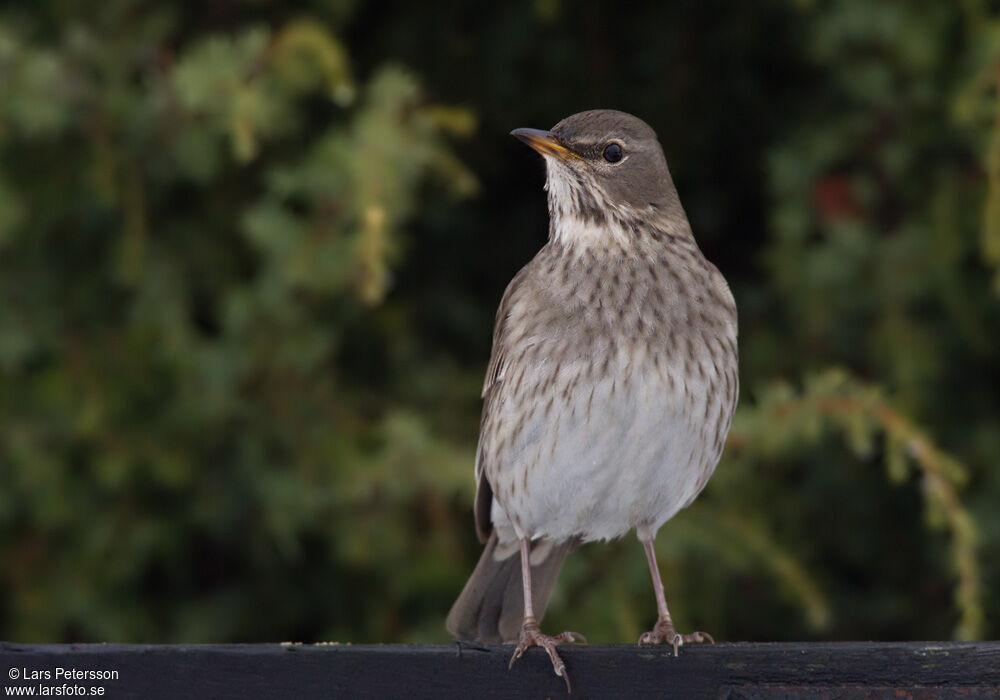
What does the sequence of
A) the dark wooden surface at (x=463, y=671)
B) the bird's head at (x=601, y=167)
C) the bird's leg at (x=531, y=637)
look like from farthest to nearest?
the bird's head at (x=601, y=167) → the bird's leg at (x=531, y=637) → the dark wooden surface at (x=463, y=671)

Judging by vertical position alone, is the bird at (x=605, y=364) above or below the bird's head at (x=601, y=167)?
below

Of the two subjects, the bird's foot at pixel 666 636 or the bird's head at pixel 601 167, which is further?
the bird's head at pixel 601 167

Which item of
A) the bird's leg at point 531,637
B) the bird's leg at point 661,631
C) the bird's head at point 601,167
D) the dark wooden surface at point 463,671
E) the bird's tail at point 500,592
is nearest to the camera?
the dark wooden surface at point 463,671

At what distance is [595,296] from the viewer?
2703 mm

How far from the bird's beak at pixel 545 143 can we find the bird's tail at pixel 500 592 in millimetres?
888

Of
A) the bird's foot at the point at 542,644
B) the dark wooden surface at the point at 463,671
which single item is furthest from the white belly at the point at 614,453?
the dark wooden surface at the point at 463,671

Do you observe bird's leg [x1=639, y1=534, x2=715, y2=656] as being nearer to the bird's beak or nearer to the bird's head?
the bird's head

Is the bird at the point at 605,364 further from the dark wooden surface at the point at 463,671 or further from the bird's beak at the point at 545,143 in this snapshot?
the dark wooden surface at the point at 463,671

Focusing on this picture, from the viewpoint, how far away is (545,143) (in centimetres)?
279

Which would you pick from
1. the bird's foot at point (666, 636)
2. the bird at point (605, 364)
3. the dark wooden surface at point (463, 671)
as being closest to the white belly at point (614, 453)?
the bird at point (605, 364)

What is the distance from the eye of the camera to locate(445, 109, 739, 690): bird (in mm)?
2682

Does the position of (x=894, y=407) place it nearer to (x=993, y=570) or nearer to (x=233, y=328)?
(x=993, y=570)

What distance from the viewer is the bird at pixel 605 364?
268 centimetres

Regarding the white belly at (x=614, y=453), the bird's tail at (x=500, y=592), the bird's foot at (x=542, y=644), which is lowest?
the bird's tail at (x=500, y=592)
